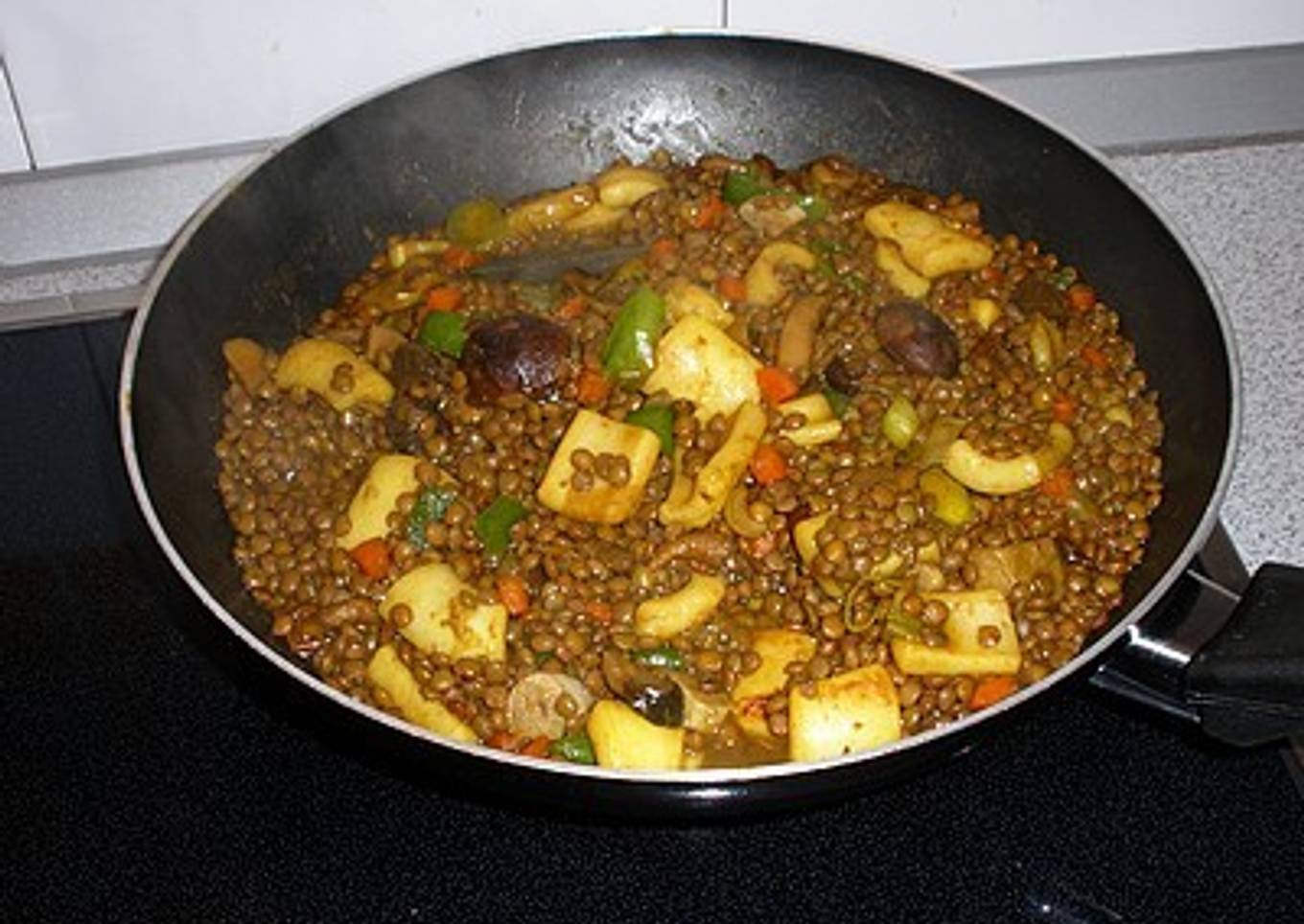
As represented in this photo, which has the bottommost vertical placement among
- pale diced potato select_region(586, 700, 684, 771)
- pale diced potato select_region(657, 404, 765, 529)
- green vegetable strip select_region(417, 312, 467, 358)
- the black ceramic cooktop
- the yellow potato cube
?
the black ceramic cooktop

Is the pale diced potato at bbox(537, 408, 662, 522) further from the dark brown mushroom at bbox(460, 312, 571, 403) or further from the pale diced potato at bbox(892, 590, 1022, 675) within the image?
the pale diced potato at bbox(892, 590, 1022, 675)

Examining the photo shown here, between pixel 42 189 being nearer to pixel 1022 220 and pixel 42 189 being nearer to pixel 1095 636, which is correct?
pixel 1022 220

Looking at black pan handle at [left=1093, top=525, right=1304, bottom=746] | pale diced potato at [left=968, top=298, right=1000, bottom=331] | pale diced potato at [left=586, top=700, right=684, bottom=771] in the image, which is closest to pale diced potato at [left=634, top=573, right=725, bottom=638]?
pale diced potato at [left=586, top=700, right=684, bottom=771]

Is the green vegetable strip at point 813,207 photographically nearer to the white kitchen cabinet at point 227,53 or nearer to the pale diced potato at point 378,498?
the white kitchen cabinet at point 227,53

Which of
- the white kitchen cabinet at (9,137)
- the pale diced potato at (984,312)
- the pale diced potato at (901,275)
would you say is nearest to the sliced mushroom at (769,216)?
the pale diced potato at (901,275)

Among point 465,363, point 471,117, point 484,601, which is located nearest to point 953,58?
point 471,117

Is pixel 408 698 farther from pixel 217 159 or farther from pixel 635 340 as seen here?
pixel 217 159

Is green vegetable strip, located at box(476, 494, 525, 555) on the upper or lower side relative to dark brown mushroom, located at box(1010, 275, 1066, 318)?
lower
